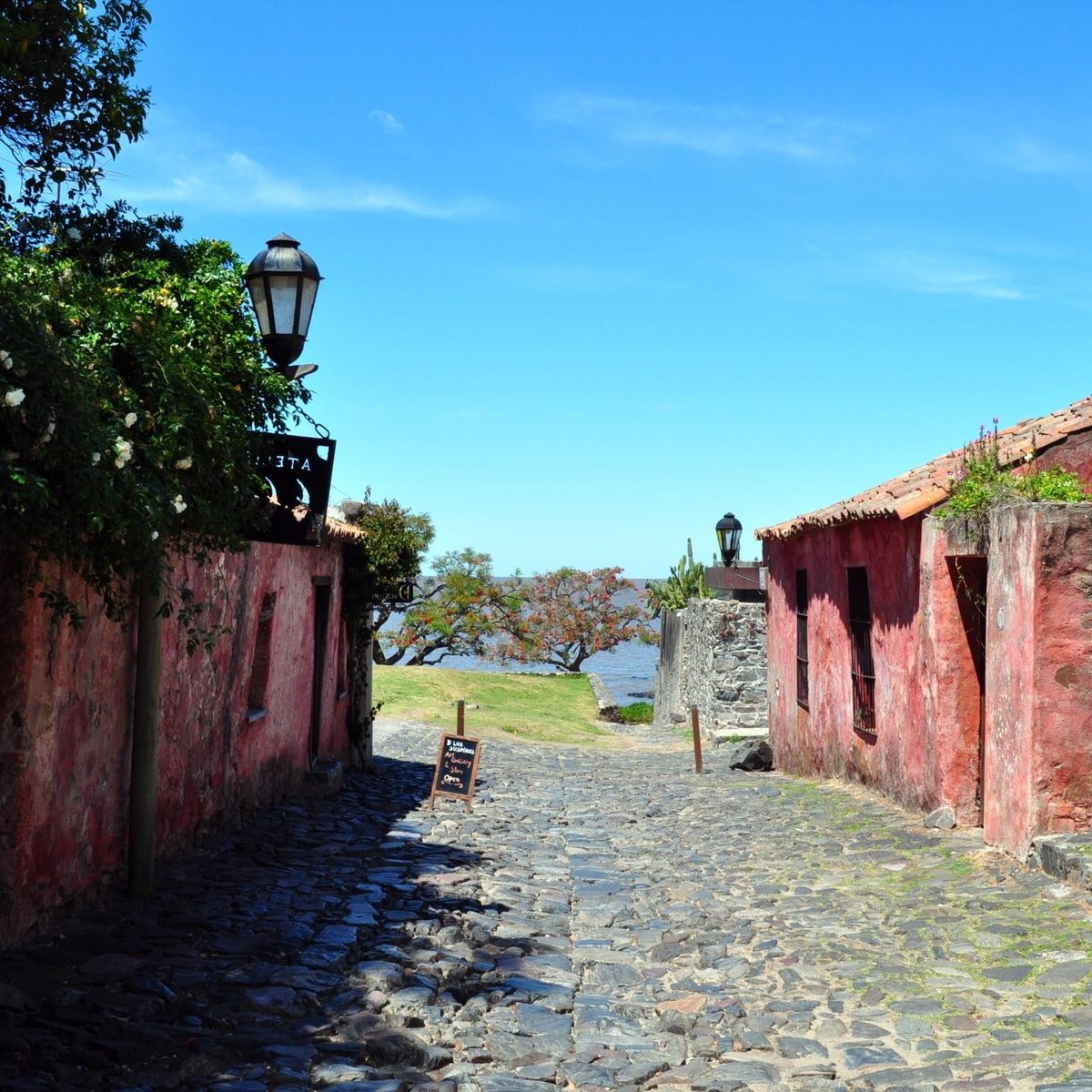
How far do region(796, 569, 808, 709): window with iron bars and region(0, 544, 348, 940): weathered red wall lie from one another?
22.7 ft

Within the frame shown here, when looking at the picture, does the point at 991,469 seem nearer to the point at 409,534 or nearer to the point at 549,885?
the point at 549,885

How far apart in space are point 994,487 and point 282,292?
5414mm

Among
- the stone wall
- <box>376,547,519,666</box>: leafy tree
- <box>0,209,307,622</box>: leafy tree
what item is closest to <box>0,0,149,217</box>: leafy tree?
<box>0,209,307,622</box>: leafy tree

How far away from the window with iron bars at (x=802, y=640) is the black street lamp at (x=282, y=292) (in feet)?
30.6

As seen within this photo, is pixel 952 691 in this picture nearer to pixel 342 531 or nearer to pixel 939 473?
pixel 939 473

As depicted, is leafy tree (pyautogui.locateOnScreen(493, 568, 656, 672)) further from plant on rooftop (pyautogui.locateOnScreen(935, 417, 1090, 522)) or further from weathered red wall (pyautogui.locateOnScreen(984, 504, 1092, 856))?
weathered red wall (pyautogui.locateOnScreen(984, 504, 1092, 856))

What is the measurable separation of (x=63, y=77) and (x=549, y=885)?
596cm

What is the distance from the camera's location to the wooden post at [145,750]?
279 inches

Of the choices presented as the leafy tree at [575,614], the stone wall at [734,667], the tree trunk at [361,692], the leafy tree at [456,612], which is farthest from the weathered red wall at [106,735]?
the leafy tree at [575,614]

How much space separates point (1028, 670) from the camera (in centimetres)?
823

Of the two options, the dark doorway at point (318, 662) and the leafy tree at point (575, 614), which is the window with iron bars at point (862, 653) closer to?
the dark doorway at point (318, 662)

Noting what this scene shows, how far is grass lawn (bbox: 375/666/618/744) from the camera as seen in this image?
71.3 ft

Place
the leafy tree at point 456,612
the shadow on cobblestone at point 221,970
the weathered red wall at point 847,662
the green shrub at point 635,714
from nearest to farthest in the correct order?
the shadow on cobblestone at point 221,970 < the weathered red wall at point 847,662 < the green shrub at point 635,714 < the leafy tree at point 456,612

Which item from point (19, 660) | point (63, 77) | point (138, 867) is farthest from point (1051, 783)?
point (63, 77)
